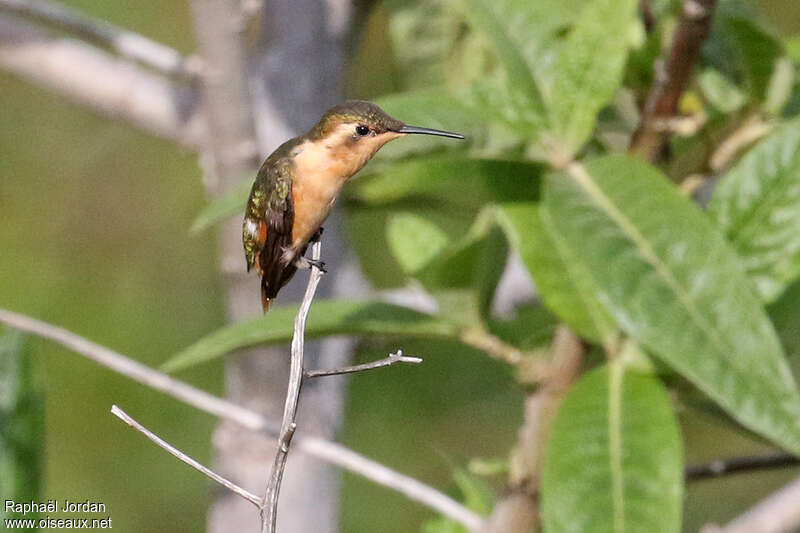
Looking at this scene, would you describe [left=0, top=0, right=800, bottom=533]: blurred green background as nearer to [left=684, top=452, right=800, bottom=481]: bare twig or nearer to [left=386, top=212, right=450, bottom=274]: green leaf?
[left=386, top=212, right=450, bottom=274]: green leaf

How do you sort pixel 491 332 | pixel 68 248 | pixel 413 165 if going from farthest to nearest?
pixel 68 248
pixel 491 332
pixel 413 165

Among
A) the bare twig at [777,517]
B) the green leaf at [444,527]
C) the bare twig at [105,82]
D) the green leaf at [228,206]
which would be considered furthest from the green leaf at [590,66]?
the bare twig at [105,82]

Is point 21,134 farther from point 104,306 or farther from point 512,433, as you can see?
point 512,433

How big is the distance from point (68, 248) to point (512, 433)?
185cm

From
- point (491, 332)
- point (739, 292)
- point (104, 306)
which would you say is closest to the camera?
point (739, 292)

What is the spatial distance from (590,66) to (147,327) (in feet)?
8.10

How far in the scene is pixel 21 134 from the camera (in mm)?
4203

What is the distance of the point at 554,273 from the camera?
6.00 feet

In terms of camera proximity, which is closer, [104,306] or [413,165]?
[413,165]

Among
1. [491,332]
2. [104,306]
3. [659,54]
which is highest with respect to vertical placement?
[659,54]

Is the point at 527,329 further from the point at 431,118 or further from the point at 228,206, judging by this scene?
the point at 228,206

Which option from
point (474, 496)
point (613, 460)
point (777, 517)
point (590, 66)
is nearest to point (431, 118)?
point (590, 66)

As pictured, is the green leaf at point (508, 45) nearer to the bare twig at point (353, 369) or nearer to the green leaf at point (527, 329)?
the green leaf at point (527, 329)

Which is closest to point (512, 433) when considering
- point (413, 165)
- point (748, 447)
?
point (748, 447)
